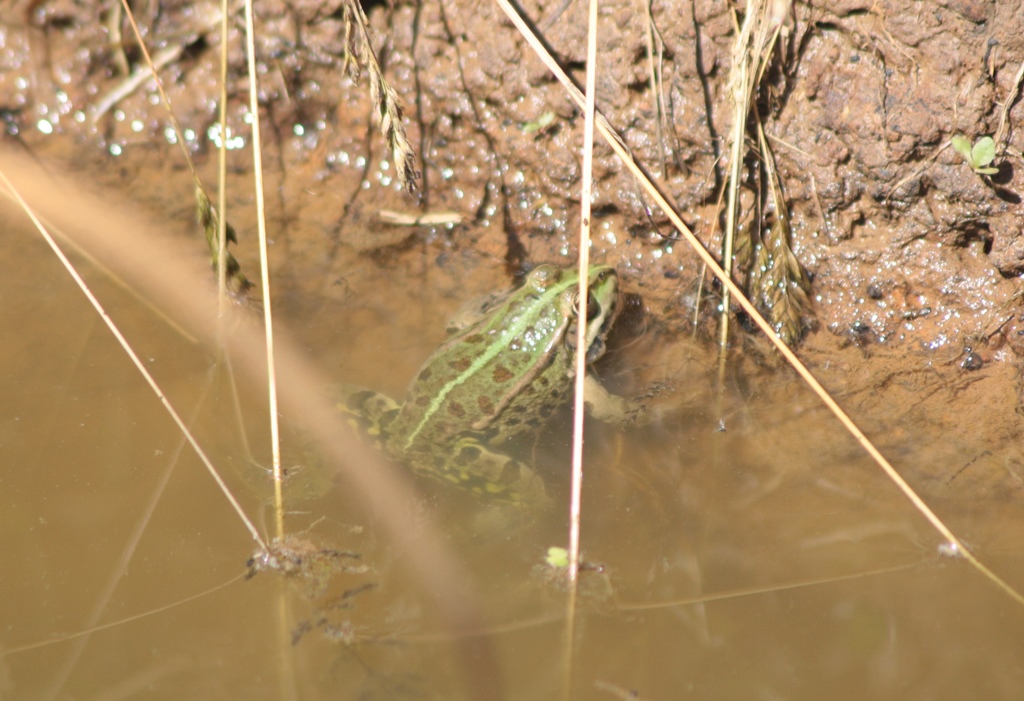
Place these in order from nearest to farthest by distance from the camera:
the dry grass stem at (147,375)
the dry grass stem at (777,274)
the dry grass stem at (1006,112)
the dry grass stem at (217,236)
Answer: the dry grass stem at (147,375), the dry grass stem at (1006,112), the dry grass stem at (217,236), the dry grass stem at (777,274)

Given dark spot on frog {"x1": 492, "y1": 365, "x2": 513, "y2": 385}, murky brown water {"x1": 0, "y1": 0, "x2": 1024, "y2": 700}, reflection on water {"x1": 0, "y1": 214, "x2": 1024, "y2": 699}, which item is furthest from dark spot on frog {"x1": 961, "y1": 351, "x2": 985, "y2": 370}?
dark spot on frog {"x1": 492, "y1": 365, "x2": 513, "y2": 385}

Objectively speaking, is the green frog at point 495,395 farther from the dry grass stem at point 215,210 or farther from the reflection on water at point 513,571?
the dry grass stem at point 215,210

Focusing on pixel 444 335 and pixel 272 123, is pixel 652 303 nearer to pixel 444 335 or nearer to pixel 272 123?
pixel 444 335

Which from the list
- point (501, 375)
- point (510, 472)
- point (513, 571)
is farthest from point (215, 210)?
point (513, 571)

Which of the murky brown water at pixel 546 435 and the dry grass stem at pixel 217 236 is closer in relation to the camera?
the murky brown water at pixel 546 435

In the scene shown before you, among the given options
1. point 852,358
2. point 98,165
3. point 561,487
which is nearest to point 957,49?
point 852,358

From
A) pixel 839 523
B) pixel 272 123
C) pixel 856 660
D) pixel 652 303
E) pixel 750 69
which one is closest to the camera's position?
pixel 856 660

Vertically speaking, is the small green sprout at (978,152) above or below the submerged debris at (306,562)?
above

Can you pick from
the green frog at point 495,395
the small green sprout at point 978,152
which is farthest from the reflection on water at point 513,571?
the small green sprout at point 978,152

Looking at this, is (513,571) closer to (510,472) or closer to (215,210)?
(510,472)
